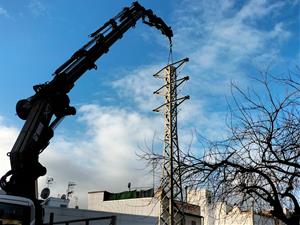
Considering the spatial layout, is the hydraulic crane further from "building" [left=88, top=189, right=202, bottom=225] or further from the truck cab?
"building" [left=88, top=189, right=202, bottom=225]

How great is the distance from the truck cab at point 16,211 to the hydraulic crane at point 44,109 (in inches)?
25.9

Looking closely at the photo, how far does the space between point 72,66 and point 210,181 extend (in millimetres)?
6901

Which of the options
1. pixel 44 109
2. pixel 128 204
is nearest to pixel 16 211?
pixel 44 109

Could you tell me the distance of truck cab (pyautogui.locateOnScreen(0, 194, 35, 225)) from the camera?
9445mm

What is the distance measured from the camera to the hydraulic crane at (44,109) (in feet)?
37.0

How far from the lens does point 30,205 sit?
397 inches

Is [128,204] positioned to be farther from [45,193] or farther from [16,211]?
[16,211]

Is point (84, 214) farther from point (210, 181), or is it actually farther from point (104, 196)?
point (210, 181)

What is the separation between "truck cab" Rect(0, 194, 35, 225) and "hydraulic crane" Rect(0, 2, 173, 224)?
25.9 inches

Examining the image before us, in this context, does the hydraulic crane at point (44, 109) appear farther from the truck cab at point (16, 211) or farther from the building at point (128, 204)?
the building at point (128, 204)

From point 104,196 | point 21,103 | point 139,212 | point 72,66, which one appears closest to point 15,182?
point 21,103

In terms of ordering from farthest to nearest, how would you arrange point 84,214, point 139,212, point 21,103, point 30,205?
point 139,212 < point 84,214 < point 21,103 < point 30,205

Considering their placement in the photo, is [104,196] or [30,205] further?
[104,196]

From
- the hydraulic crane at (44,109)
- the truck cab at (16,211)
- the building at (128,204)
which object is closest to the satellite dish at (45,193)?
the hydraulic crane at (44,109)
